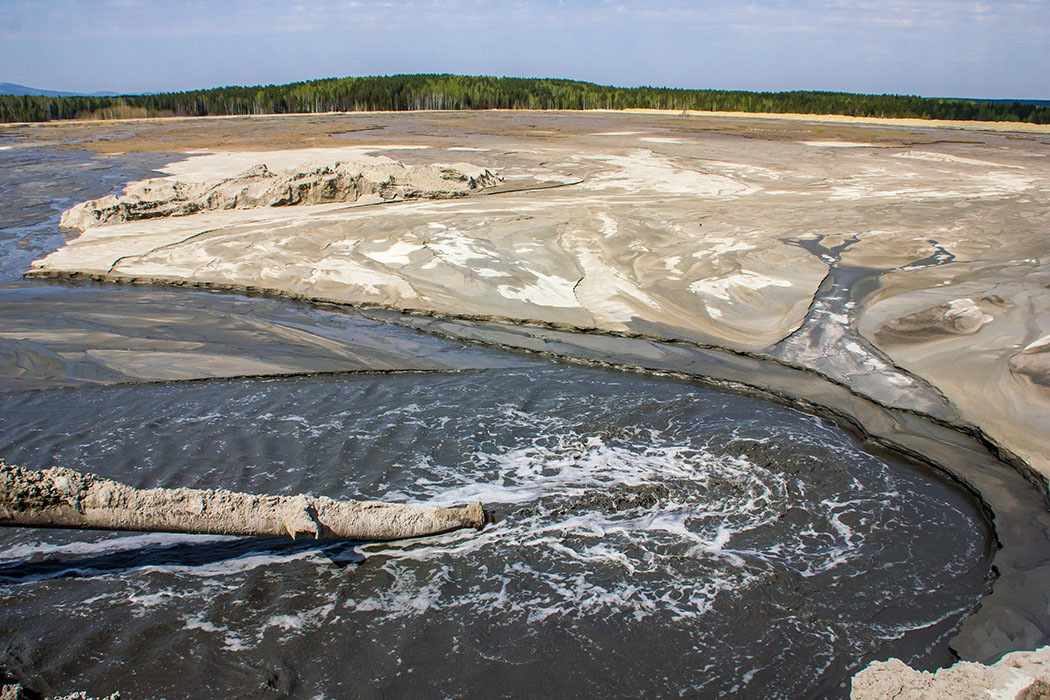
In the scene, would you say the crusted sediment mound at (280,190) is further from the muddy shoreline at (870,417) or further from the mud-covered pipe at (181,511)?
the mud-covered pipe at (181,511)

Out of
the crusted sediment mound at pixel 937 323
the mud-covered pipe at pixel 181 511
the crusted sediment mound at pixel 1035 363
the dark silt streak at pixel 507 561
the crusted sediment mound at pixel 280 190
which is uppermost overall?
the crusted sediment mound at pixel 280 190

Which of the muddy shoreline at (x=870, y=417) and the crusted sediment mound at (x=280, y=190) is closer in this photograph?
the muddy shoreline at (x=870, y=417)

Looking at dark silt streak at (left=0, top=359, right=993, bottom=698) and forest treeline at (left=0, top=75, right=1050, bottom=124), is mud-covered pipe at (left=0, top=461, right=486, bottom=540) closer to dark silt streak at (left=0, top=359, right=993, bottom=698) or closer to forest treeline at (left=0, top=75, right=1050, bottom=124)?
dark silt streak at (left=0, top=359, right=993, bottom=698)

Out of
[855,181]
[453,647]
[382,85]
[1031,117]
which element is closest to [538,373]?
[453,647]

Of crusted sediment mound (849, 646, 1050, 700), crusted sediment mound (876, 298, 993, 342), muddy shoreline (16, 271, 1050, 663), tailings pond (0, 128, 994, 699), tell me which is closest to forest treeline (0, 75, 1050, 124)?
crusted sediment mound (876, 298, 993, 342)

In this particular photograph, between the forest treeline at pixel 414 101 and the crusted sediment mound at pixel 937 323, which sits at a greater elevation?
the forest treeline at pixel 414 101

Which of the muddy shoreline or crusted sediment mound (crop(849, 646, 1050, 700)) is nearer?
crusted sediment mound (crop(849, 646, 1050, 700))

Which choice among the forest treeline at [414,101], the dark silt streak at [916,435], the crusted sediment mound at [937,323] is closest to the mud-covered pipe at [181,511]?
the dark silt streak at [916,435]
